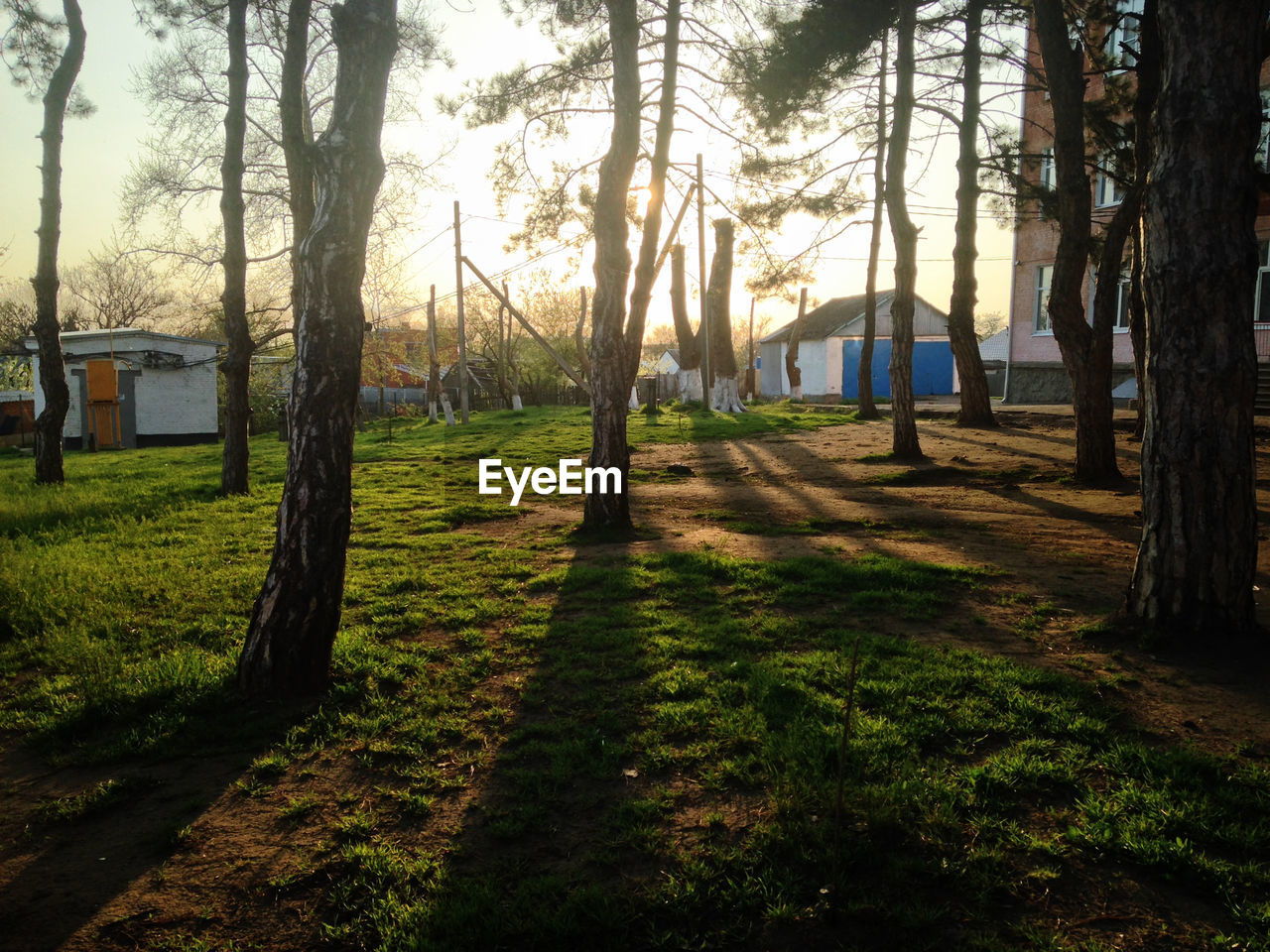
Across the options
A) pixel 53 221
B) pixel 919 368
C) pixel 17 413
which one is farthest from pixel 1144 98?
pixel 17 413

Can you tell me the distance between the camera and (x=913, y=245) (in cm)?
1327

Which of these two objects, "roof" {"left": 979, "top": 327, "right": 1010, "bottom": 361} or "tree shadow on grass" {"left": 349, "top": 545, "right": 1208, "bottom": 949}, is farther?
"roof" {"left": 979, "top": 327, "right": 1010, "bottom": 361}

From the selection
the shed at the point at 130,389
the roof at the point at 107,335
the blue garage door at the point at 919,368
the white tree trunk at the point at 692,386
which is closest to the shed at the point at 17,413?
the shed at the point at 130,389

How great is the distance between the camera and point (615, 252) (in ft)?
26.4

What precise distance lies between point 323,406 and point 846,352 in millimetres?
40455

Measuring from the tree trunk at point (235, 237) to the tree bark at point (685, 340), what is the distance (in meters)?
16.8

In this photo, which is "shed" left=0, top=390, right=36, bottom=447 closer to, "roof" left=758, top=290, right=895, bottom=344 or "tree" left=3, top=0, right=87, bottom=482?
"tree" left=3, top=0, right=87, bottom=482

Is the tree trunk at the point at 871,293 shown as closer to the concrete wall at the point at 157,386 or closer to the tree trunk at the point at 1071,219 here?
the tree trunk at the point at 1071,219

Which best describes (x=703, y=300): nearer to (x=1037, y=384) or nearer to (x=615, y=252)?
(x=1037, y=384)

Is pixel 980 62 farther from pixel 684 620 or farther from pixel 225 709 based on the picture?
pixel 225 709

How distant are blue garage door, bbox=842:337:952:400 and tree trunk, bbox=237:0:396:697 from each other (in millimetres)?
38695

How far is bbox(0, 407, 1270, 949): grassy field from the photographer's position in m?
2.60

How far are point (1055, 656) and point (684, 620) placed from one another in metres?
2.23

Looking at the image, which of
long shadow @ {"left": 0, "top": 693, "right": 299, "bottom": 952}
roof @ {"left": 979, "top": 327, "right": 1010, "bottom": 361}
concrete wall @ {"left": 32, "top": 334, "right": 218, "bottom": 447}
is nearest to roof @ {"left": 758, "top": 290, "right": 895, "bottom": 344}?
roof @ {"left": 979, "top": 327, "right": 1010, "bottom": 361}
